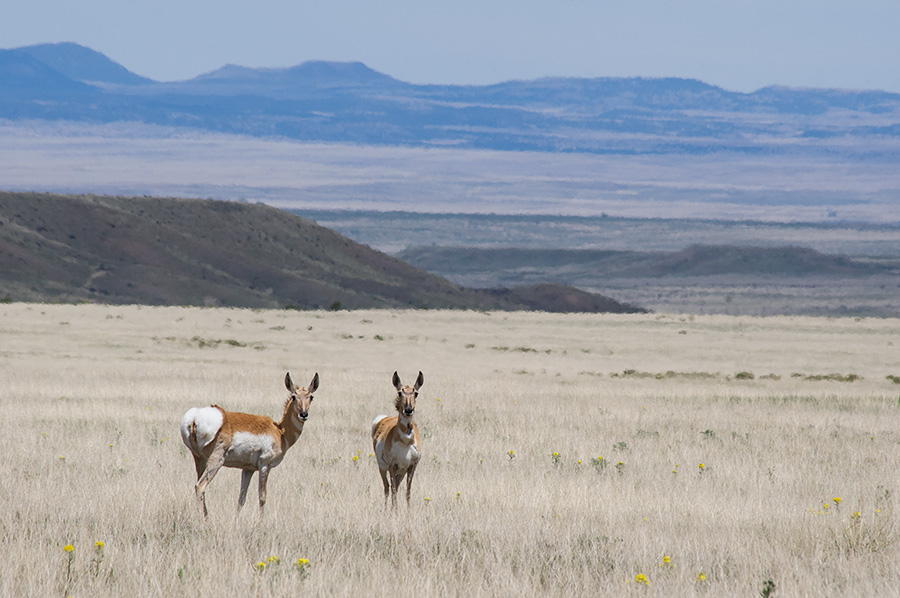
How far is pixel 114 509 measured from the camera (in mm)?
9484

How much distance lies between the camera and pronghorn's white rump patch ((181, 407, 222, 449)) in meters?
9.17

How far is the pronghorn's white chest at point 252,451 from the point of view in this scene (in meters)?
9.34

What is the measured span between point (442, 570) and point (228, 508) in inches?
119

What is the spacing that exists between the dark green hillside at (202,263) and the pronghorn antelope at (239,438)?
7355 centimetres

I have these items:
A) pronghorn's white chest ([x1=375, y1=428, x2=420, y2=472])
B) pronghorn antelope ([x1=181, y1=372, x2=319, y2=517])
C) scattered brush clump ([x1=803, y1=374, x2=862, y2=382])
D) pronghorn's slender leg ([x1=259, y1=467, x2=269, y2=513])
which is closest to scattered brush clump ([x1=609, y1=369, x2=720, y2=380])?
scattered brush clump ([x1=803, y1=374, x2=862, y2=382])

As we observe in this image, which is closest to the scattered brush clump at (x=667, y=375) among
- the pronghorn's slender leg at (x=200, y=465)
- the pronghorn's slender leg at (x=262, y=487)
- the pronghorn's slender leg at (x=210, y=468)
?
the pronghorn's slender leg at (x=262, y=487)

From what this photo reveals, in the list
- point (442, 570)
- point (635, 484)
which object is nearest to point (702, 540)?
point (442, 570)

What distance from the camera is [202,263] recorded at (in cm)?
10725

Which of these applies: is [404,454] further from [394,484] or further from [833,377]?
[833,377]

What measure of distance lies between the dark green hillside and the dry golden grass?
62872 mm

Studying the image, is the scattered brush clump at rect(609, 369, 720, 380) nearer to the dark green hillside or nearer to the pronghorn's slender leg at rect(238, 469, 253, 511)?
the pronghorn's slender leg at rect(238, 469, 253, 511)

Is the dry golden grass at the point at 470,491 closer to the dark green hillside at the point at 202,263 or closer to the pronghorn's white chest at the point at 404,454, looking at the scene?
the pronghorn's white chest at the point at 404,454

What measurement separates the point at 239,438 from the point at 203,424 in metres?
0.33

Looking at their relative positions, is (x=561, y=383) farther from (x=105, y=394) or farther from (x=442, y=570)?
Answer: (x=442, y=570)
